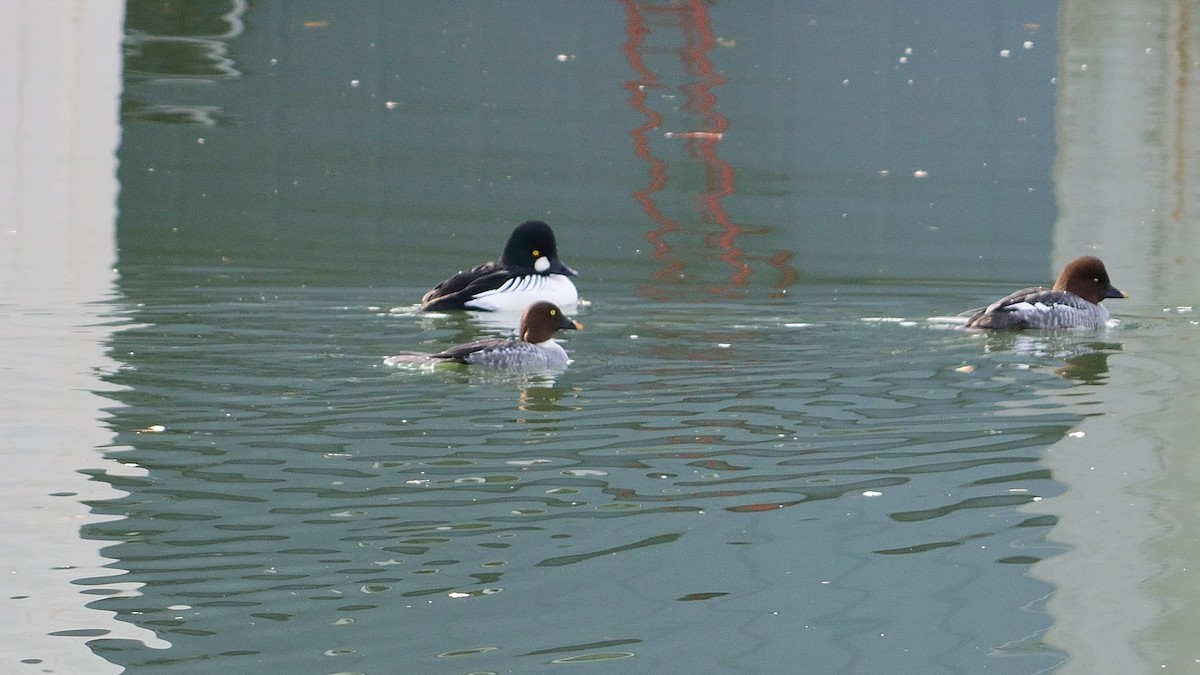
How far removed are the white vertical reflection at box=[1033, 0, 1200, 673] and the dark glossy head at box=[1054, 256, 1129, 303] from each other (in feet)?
0.87

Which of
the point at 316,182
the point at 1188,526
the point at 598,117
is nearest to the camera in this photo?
the point at 1188,526

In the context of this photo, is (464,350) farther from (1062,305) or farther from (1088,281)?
(1088,281)

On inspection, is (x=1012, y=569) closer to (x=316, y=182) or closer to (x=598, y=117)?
(x=316, y=182)

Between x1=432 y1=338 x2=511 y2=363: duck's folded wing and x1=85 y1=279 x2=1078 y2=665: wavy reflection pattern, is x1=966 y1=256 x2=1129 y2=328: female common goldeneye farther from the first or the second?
x1=432 y1=338 x2=511 y2=363: duck's folded wing

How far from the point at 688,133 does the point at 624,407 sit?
12.3 metres

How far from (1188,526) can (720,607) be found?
2.22 meters

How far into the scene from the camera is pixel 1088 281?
37.9 feet

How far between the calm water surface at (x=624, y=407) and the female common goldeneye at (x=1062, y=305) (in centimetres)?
20

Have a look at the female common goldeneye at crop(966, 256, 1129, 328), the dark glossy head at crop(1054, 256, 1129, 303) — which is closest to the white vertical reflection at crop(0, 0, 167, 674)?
the female common goldeneye at crop(966, 256, 1129, 328)

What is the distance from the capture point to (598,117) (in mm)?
21594

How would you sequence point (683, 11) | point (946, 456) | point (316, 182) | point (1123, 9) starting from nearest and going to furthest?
1. point (946, 456)
2. point (316, 182)
3. point (683, 11)
4. point (1123, 9)

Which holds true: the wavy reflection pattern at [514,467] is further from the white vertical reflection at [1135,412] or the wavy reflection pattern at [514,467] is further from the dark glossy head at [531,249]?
the dark glossy head at [531,249]

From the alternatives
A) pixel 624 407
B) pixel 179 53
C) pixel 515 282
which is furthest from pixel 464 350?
pixel 179 53

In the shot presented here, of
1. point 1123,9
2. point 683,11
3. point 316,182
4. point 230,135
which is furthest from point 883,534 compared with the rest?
point 1123,9
